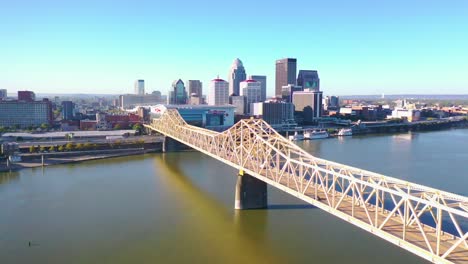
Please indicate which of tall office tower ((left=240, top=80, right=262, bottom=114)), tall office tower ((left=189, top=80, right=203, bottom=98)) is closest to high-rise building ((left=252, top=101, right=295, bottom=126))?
tall office tower ((left=240, top=80, right=262, bottom=114))

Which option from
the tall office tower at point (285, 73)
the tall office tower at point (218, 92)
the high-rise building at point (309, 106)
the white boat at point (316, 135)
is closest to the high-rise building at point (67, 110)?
the tall office tower at point (218, 92)

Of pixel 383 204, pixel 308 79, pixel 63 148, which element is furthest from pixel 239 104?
pixel 383 204

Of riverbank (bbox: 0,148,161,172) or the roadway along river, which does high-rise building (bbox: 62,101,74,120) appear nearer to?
riverbank (bbox: 0,148,161,172)

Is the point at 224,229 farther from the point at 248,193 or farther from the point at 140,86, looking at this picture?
the point at 140,86

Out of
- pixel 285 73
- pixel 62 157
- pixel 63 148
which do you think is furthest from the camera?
pixel 285 73

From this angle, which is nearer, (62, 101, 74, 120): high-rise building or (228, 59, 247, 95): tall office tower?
(62, 101, 74, 120): high-rise building

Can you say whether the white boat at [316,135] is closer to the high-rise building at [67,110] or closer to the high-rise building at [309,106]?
the high-rise building at [309,106]
